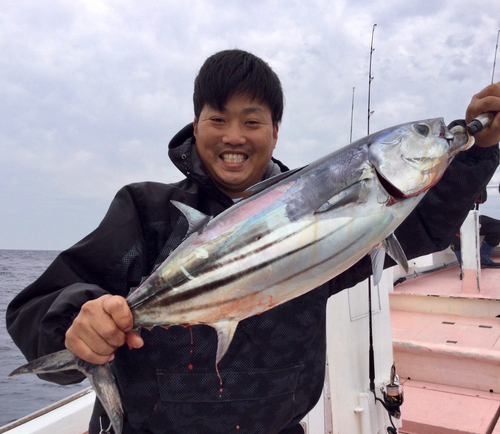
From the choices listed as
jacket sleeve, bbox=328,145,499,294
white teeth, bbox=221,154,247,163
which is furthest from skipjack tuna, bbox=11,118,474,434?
white teeth, bbox=221,154,247,163

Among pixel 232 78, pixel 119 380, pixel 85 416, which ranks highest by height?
pixel 232 78

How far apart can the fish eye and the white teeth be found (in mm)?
775

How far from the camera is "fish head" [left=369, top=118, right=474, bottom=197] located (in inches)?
50.4

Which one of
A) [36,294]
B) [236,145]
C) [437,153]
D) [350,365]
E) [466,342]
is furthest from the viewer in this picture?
[466,342]

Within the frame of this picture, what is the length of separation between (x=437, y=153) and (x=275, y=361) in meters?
1.03

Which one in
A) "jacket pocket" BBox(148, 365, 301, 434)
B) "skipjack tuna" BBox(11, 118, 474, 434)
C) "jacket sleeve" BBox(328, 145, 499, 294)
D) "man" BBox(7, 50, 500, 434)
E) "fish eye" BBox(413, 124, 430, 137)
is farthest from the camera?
"jacket sleeve" BBox(328, 145, 499, 294)

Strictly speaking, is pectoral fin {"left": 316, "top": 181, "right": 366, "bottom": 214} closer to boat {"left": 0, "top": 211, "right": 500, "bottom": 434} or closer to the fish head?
the fish head

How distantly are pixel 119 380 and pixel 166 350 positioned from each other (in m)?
0.23

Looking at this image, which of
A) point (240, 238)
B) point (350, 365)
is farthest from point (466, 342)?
point (240, 238)

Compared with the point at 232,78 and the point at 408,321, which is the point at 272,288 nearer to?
the point at 232,78

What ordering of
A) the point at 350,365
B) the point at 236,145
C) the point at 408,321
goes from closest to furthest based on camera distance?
the point at 236,145 < the point at 350,365 < the point at 408,321

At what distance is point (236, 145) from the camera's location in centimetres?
184

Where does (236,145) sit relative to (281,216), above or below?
above

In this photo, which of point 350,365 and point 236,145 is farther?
point 350,365
